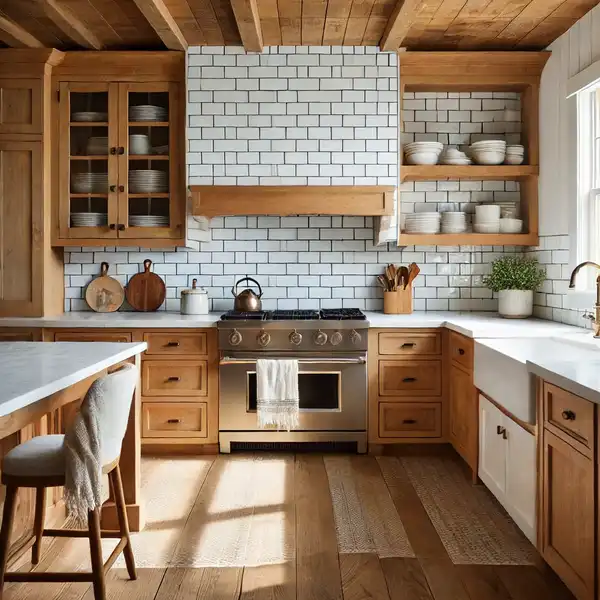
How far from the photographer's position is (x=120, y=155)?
4.54 m

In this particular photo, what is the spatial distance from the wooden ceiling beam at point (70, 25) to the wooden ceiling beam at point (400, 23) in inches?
75.9

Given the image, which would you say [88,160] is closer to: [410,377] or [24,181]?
[24,181]

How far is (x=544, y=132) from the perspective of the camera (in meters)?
4.47

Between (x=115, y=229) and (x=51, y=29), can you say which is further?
(x=115, y=229)

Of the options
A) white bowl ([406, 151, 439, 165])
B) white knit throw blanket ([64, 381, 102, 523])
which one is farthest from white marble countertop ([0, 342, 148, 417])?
white bowl ([406, 151, 439, 165])

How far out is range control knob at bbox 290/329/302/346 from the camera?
427 centimetres

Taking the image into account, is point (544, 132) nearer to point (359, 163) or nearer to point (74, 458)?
point (359, 163)

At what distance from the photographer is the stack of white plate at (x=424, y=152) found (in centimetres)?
457

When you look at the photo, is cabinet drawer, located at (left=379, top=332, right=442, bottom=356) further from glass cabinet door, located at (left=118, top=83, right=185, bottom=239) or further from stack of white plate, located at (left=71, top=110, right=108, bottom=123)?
stack of white plate, located at (left=71, top=110, right=108, bottom=123)

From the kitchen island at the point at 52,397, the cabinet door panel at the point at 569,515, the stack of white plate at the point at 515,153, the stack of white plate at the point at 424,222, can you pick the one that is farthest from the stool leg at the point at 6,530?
the stack of white plate at the point at 515,153

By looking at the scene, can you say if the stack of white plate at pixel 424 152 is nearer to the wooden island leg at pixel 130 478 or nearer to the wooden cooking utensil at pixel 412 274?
the wooden cooking utensil at pixel 412 274

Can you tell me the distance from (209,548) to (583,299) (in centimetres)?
260

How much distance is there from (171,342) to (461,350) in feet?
6.15

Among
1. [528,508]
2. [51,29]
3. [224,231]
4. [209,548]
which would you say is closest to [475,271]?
[224,231]
